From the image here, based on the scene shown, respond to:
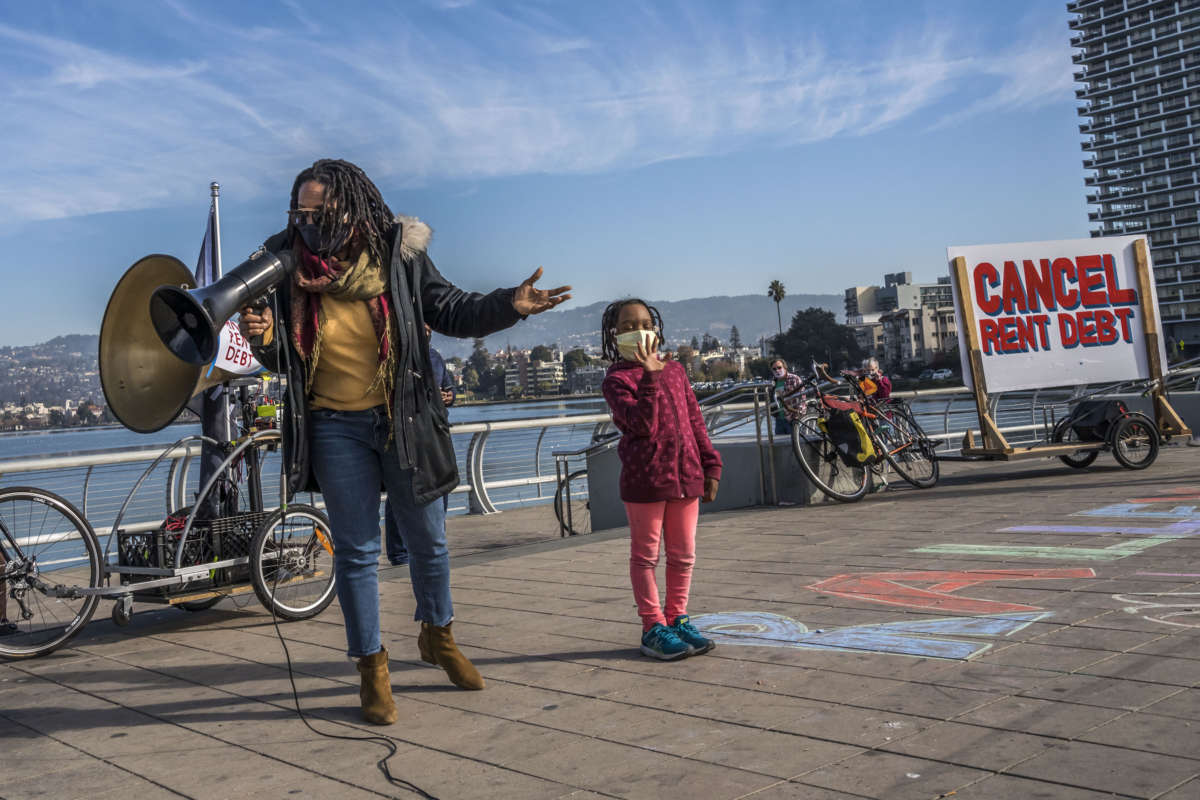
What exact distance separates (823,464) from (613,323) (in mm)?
5332

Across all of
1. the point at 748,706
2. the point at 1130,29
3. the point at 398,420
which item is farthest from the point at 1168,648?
the point at 1130,29

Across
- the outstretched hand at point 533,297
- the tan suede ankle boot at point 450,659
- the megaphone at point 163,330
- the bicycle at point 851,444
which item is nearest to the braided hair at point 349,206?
the megaphone at point 163,330

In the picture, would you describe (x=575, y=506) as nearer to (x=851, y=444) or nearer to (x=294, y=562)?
(x=851, y=444)

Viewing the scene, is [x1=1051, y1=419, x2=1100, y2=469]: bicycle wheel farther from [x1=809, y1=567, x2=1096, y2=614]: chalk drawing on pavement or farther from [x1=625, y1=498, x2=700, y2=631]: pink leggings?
[x1=625, y1=498, x2=700, y2=631]: pink leggings

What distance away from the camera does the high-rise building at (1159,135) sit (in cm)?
18175

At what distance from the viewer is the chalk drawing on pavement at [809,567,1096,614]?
15.9 ft

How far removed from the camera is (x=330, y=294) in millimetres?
3879

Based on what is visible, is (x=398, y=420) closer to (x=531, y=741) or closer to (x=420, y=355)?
(x=420, y=355)

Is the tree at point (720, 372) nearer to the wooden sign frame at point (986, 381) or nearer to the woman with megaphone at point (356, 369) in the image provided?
the wooden sign frame at point (986, 381)

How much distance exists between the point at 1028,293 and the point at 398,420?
8.80m

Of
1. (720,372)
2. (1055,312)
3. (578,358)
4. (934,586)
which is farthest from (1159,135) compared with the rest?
(934,586)

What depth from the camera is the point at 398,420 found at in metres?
3.81

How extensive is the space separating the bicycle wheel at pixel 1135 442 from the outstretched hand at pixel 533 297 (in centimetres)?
822

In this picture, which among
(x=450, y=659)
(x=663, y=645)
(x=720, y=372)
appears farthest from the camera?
(x=720, y=372)
